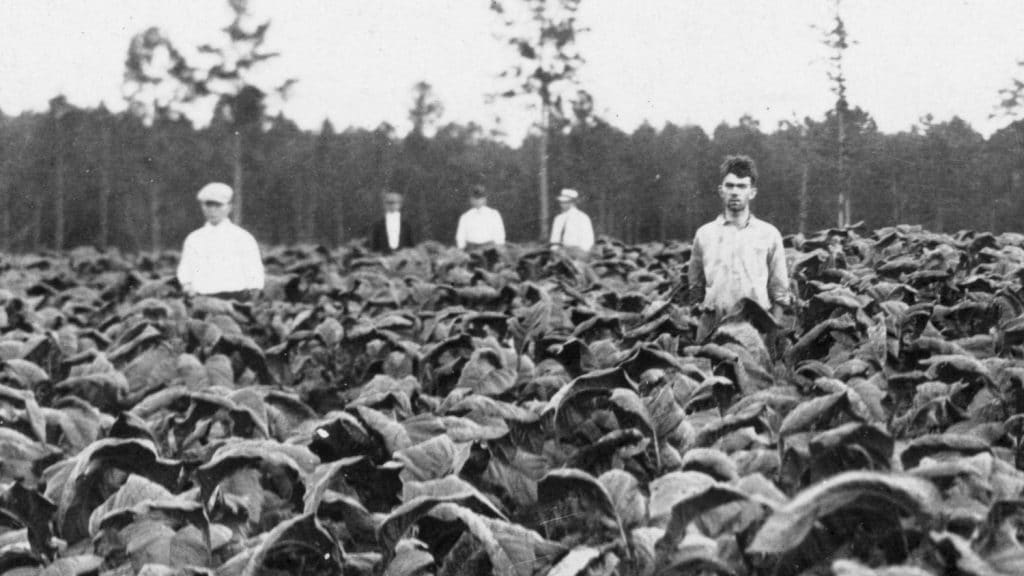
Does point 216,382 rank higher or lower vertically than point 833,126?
lower

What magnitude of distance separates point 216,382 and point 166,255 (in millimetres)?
22042

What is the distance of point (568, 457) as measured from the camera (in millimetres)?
3170

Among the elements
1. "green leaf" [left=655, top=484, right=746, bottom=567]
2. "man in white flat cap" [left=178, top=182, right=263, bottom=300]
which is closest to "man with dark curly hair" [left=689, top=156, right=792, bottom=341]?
"green leaf" [left=655, top=484, right=746, bottom=567]

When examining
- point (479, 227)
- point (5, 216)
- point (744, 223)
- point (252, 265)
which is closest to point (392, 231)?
point (479, 227)

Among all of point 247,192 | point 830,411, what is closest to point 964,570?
point 830,411

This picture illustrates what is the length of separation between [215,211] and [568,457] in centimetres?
715

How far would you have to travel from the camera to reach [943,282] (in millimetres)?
5887

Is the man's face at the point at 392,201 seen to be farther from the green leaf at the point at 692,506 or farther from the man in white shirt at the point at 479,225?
the green leaf at the point at 692,506

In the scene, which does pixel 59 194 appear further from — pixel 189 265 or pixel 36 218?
pixel 189 265

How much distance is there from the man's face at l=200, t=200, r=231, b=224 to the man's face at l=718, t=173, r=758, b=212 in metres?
5.18

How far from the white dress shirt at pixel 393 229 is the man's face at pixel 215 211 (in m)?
7.88

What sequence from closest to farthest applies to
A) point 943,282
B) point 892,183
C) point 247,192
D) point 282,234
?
point 943,282
point 892,183
point 247,192
point 282,234

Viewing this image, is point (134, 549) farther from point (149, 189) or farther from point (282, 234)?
point (282, 234)

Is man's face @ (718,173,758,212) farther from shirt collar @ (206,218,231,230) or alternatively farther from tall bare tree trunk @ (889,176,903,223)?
tall bare tree trunk @ (889,176,903,223)
